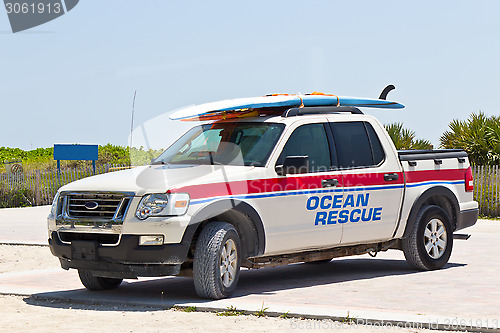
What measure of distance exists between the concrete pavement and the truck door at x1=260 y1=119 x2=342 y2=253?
0.59 m

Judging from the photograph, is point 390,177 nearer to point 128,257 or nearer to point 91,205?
point 128,257

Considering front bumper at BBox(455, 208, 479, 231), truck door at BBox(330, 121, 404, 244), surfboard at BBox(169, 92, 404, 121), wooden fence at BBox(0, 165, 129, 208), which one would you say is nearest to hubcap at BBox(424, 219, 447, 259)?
front bumper at BBox(455, 208, 479, 231)

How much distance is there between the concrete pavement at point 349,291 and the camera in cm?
802

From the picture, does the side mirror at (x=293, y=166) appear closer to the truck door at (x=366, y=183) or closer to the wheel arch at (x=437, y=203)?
the truck door at (x=366, y=183)

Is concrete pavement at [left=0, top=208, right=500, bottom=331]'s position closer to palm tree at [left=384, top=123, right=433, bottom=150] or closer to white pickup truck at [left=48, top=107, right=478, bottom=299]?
white pickup truck at [left=48, top=107, right=478, bottom=299]

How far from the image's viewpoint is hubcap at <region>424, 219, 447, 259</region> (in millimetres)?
11312

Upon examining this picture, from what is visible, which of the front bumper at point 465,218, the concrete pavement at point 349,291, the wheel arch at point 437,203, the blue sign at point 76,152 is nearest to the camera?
the concrete pavement at point 349,291

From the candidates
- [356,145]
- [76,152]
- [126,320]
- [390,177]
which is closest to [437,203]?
[390,177]

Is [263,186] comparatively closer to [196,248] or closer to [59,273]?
[196,248]

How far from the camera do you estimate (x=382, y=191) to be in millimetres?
10617

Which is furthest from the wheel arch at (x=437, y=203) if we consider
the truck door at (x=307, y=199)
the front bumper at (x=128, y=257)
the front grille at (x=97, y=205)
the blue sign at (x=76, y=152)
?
the blue sign at (x=76, y=152)

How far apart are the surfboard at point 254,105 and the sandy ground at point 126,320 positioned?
2.48 metres

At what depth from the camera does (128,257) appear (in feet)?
28.5

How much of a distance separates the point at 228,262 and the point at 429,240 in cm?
350
